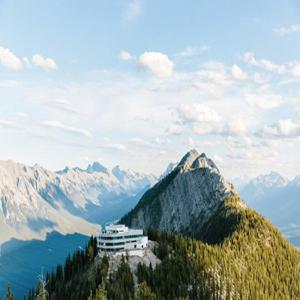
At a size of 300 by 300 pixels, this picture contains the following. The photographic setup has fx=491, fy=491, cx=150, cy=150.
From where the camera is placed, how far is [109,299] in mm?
159875

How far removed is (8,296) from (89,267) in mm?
61867

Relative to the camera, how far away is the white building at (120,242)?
19125cm

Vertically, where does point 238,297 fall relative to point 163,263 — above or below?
below

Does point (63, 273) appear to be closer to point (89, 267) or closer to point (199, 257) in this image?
point (89, 267)

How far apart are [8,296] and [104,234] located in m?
71.1

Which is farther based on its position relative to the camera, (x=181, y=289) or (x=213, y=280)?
(x=213, y=280)

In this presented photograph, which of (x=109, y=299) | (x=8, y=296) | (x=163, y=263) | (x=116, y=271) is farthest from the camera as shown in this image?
(x=163, y=263)

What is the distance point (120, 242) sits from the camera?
631 feet

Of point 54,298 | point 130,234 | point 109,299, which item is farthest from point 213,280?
point 54,298

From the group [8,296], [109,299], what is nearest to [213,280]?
[109,299]

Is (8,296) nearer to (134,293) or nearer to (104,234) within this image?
(134,293)

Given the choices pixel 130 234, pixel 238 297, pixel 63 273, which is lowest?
pixel 238 297

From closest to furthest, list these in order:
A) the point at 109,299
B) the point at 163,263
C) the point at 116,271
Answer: the point at 109,299 < the point at 116,271 < the point at 163,263

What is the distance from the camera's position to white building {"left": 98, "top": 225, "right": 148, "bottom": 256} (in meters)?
191
